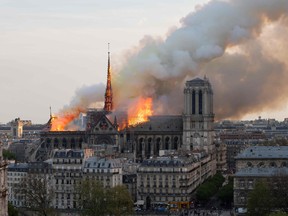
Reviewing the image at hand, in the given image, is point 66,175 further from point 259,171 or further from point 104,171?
point 259,171

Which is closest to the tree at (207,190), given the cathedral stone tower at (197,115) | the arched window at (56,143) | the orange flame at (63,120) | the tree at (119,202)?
the tree at (119,202)

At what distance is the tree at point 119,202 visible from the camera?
7581cm

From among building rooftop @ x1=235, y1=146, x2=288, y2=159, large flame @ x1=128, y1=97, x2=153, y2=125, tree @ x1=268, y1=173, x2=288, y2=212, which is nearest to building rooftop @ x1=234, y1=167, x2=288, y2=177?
tree @ x1=268, y1=173, x2=288, y2=212

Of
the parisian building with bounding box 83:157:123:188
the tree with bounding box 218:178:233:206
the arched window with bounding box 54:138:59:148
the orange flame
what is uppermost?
the orange flame

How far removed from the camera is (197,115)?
435ft

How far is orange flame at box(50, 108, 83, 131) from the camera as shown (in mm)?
142500

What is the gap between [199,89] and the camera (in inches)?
5192

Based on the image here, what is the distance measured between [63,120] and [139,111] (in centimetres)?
1347

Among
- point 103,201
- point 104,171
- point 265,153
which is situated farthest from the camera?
point 265,153

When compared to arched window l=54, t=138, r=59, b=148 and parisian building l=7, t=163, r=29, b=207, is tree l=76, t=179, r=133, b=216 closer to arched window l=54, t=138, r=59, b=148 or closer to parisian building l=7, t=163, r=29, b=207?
parisian building l=7, t=163, r=29, b=207

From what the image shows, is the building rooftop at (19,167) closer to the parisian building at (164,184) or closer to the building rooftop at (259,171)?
the parisian building at (164,184)

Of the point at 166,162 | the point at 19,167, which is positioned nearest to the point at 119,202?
the point at 166,162

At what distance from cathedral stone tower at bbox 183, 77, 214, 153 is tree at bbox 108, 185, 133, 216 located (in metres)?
53.8

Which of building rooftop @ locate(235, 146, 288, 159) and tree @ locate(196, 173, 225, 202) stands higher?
building rooftop @ locate(235, 146, 288, 159)
